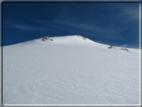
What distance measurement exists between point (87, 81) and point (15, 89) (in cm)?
386

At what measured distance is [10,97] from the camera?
4.02 metres

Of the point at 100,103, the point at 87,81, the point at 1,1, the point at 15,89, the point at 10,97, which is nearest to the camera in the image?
the point at 100,103

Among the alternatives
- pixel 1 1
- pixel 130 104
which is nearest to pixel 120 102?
A: pixel 130 104

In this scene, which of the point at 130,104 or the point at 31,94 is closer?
the point at 130,104

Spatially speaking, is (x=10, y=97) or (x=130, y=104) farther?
(x=10, y=97)

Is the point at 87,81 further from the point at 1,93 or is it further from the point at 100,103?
the point at 1,93

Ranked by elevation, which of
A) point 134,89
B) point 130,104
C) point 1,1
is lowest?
point 130,104

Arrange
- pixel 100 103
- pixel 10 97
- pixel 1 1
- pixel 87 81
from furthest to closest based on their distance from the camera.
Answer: pixel 87 81 → pixel 1 1 → pixel 10 97 → pixel 100 103

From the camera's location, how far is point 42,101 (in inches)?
148

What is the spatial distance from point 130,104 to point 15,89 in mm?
5315

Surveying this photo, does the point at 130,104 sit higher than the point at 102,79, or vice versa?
the point at 102,79

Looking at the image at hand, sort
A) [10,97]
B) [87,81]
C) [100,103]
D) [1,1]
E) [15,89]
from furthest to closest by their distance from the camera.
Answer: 1. [87,81]
2. [1,1]
3. [15,89]
4. [10,97]
5. [100,103]

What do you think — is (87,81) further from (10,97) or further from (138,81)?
(10,97)

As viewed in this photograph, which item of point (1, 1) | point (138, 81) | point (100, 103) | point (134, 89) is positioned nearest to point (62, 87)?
point (100, 103)
